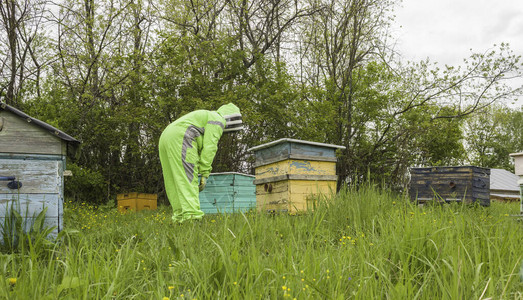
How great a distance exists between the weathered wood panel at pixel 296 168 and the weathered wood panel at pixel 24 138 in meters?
2.80

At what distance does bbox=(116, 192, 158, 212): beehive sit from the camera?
9.27 m

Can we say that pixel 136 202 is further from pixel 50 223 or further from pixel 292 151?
pixel 50 223

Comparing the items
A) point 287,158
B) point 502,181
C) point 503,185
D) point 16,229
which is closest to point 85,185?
point 287,158

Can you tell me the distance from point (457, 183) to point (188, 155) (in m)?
4.90

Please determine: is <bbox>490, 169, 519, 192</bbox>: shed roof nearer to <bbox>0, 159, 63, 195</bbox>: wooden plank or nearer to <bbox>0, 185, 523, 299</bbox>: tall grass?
<bbox>0, 185, 523, 299</bbox>: tall grass

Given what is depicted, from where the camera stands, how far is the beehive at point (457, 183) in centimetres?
Answer: 691

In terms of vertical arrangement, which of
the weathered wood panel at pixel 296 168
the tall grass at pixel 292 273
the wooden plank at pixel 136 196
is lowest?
the wooden plank at pixel 136 196

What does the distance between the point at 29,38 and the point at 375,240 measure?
1148 centimetres

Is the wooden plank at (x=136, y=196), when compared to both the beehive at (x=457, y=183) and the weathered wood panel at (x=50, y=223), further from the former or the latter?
the beehive at (x=457, y=183)

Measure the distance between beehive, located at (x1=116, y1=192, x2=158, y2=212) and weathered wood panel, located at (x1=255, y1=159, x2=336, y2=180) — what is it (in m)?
4.37

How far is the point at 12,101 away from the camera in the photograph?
33.4 ft

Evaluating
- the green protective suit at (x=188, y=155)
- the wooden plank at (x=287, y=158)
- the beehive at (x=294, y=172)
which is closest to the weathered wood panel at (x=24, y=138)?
the green protective suit at (x=188, y=155)

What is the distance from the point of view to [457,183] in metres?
7.06

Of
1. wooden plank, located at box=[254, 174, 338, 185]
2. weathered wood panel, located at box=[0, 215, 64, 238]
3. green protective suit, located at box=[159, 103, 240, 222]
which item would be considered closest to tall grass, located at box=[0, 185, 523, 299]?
weathered wood panel, located at box=[0, 215, 64, 238]
